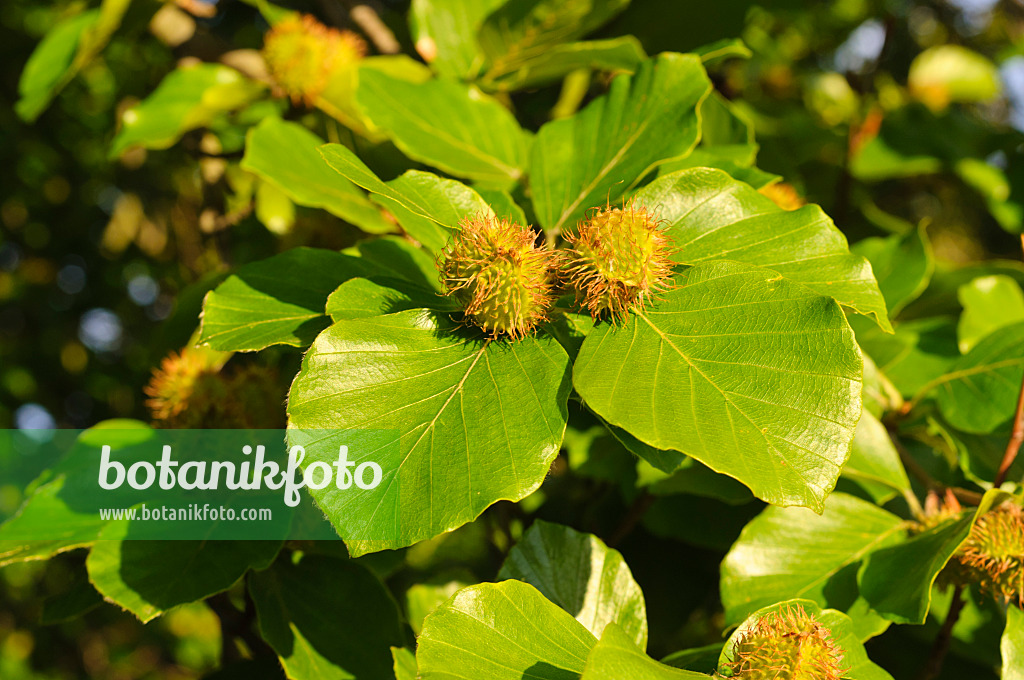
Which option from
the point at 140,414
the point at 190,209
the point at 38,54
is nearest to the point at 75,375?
the point at 190,209

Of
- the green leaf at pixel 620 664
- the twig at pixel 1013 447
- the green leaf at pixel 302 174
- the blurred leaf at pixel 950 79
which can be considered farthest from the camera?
the blurred leaf at pixel 950 79

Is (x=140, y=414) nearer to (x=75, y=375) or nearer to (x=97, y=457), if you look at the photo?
(x=97, y=457)

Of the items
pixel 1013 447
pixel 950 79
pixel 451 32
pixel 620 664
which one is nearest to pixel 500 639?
pixel 620 664

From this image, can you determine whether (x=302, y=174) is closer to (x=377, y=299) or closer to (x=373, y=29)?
(x=377, y=299)

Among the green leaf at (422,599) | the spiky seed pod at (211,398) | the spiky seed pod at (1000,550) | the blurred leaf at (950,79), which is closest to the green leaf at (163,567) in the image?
the spiky seed pod at (211,398)

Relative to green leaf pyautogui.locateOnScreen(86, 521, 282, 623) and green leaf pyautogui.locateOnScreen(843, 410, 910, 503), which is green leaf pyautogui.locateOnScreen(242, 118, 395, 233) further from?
green leaf pyautogui.locateOnScreen(843, 410, 910, 503)

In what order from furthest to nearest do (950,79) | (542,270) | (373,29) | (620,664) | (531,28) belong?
(950,79) → (373,29) → (531,28) → (542,270) → (620,664)

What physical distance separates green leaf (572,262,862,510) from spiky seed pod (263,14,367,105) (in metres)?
1.01

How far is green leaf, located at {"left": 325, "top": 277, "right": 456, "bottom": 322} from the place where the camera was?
793 mm

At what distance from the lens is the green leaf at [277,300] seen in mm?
850

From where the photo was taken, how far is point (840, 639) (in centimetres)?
82

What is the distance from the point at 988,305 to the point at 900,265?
0.67 feet

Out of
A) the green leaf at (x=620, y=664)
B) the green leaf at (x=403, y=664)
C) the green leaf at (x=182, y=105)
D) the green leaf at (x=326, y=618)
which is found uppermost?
the green leaf at (x=182, y=105)

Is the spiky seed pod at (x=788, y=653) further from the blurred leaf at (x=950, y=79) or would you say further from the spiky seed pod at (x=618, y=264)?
the blurred leaf at (x=950, y=79)
